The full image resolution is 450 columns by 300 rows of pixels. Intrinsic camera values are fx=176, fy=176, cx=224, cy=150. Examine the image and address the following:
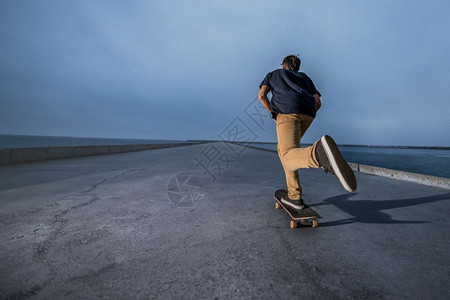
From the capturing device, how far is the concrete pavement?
1012 mm

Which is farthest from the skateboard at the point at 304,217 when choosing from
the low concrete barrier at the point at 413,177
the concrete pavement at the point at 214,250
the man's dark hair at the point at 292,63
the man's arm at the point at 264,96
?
the low concrete barrier at the point at 413,177

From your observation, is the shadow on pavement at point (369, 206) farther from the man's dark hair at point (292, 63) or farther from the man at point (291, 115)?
the man's dark hair at point (292, 63)

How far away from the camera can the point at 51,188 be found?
10.1 ft

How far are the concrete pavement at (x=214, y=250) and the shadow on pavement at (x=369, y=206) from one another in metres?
A: 0.02

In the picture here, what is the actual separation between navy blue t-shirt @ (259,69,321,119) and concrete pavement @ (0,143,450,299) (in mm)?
1253

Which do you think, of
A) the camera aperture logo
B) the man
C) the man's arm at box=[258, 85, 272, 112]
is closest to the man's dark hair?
the man

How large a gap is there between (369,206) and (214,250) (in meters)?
2.40

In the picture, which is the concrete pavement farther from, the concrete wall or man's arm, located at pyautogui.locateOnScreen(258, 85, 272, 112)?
the concrete wall

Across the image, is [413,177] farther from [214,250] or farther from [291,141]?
[214,250]

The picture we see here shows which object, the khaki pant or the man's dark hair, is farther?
the man's dark hair

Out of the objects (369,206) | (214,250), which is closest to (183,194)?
(214,250)

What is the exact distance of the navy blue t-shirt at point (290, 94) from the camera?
197 centimetres

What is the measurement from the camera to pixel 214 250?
4.53 feet

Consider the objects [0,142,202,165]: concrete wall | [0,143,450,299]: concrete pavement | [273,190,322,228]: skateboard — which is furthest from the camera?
[0,142,202,165]: concrete wall
